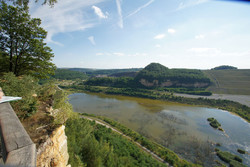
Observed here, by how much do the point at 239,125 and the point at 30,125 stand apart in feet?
125

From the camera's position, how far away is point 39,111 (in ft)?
14.1

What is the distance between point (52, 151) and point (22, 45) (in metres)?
6.95

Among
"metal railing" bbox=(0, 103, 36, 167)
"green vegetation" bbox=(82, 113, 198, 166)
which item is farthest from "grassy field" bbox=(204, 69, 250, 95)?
"metal railing" bbox=(0, 103, 36, 167)

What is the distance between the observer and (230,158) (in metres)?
15.5

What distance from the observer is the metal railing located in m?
1.03

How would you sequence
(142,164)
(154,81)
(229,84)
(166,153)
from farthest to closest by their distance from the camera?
(154,81) < (229,84) < (166,153) < (142,164)

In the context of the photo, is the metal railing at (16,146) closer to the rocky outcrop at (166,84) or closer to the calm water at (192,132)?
the calm water at (192,132)

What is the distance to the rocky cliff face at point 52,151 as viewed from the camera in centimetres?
300

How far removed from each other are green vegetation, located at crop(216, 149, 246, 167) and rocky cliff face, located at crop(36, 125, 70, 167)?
68.9 feet

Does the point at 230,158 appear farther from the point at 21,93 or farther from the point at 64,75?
the point at 64,75

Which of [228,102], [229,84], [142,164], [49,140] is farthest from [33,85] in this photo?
[229,84]

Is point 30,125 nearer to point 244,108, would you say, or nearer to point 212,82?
point 244,108

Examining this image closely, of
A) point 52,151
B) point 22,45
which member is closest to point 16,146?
point 52,151

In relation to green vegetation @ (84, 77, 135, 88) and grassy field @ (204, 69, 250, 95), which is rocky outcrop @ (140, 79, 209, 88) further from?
green vegetation @ (84, 77, 135, 88)
